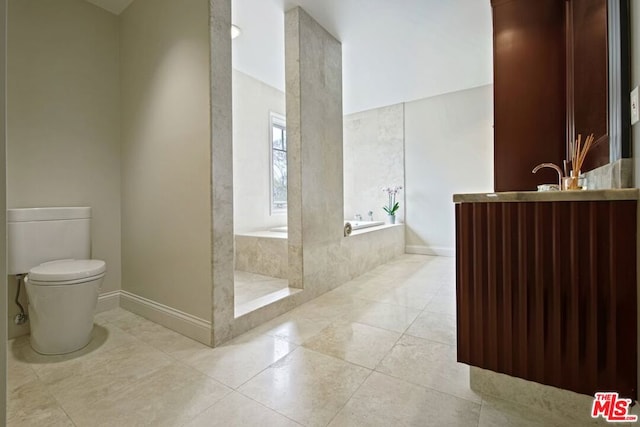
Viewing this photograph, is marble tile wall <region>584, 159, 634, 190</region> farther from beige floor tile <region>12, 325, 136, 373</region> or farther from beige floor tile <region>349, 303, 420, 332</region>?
beige floor tile <region>12, 325, 136, 373</region>

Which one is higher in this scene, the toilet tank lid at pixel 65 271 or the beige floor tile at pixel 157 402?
the toilet tank lid at pixel 65 271

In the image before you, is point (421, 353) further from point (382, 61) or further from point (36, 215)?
point (382, 61)

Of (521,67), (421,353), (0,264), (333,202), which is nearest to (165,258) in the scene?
(0,264)

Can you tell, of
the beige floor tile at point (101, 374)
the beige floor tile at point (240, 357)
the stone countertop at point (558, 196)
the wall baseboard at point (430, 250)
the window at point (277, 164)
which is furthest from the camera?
the wall baseboard at point (430, 250)

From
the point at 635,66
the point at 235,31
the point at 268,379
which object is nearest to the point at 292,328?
the point at 268,379

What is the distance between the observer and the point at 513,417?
1102 mm

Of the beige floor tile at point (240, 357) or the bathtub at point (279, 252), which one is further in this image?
the bathtub at point (279, 252)

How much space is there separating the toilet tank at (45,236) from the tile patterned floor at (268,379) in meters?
0.52

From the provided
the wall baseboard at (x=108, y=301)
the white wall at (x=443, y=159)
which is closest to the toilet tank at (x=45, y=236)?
the wall baseboard at (x=108, y=301)

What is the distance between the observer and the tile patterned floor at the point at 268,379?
111 centimetres

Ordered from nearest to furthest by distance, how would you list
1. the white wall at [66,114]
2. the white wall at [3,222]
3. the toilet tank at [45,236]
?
the white wall at [3,222] → the toilet tank at [45,236] → the white wall at [66,114]

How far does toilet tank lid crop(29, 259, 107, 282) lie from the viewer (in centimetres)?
154

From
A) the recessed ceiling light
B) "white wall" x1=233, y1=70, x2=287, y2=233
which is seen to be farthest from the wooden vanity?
"white wall" x1=233, y1=70, x2=287, y2=233

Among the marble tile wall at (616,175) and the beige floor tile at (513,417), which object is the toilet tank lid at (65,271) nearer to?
the beige floor tile at (513,417)
